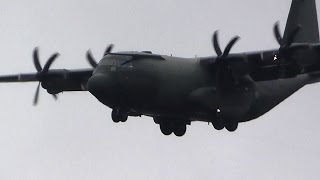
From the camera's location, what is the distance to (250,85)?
34.3m

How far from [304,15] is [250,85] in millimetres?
7008

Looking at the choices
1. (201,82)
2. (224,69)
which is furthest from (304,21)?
(201,82)

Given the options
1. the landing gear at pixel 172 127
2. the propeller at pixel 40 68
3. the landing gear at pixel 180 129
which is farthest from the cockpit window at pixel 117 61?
the propeller at pixel 40 68

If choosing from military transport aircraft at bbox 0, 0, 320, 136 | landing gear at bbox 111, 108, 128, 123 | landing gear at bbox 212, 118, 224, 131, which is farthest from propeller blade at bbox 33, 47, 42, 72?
landing gear at bbox 212, 118, 224, 131

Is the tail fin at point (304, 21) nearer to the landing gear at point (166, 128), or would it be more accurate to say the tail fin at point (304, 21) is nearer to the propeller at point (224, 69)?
the propeller at point (224, 69)

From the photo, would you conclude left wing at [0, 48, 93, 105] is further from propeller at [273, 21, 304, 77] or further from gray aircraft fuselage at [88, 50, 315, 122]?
propeller at [273, 21, 304, 77]

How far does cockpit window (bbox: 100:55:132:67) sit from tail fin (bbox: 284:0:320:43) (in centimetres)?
1043

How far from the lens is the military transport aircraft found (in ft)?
104

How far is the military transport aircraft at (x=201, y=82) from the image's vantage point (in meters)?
31.7

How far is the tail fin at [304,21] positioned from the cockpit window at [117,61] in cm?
1043

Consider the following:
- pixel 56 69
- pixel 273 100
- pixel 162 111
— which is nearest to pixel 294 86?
pixel 273 100

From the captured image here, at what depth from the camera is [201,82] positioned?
3353 centimetres

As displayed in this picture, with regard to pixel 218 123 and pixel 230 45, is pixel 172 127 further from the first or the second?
pixel 230 45

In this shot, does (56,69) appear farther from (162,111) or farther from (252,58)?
(252,58)
